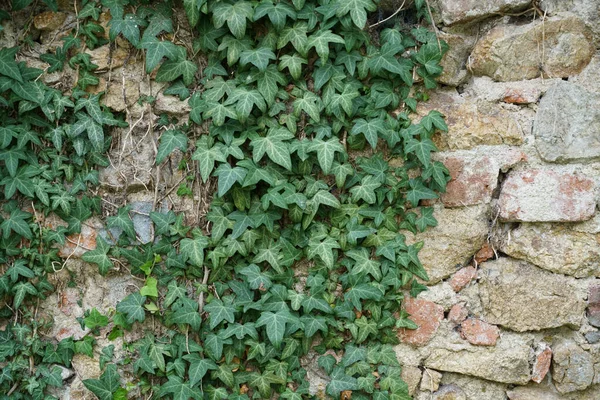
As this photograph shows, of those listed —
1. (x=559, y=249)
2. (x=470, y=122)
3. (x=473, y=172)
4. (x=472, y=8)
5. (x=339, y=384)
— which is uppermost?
(x=472, y=8)

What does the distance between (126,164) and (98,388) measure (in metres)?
1.00

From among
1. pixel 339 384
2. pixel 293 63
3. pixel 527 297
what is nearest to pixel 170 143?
pixel 293 63

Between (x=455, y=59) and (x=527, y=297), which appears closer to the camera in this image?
(x=527, y=297)

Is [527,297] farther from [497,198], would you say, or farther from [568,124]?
[568,124]

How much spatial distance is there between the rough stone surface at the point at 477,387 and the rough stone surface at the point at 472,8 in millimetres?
1536

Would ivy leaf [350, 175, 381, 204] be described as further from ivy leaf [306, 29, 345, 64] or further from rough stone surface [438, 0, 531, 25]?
rough stone surface [438, 0, 531, 25]

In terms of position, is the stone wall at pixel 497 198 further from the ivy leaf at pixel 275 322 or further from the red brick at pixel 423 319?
the ivy leaf at pixel 275 322

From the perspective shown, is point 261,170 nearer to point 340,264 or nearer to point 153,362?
point 340,264

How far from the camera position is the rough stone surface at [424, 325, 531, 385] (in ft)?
7.90

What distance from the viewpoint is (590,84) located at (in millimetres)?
2355

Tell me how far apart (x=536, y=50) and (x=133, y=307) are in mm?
2040

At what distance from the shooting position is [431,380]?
2.49 m

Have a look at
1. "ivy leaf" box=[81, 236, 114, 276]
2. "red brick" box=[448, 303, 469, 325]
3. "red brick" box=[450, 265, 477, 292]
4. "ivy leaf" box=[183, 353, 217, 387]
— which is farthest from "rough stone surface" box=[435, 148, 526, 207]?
"ivy leaf" box=[81, 236, 114, 276]

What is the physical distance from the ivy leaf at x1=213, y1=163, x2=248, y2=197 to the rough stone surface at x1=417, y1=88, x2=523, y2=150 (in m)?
0.83
